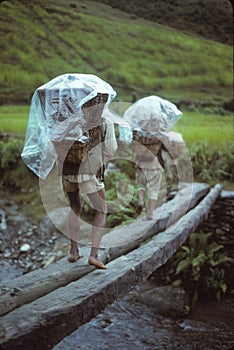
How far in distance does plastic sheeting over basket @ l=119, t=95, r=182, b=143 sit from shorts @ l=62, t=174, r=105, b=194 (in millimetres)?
1161

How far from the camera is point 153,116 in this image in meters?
3.97

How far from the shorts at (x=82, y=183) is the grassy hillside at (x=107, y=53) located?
1.38 meters

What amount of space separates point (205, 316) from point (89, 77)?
319 cm

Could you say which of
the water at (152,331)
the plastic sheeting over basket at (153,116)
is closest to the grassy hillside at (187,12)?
the plastic sheeting over basket at (153,116)

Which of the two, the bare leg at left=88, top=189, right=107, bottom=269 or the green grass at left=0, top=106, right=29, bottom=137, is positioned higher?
the green grass at left=0, top=106, right=29, bottom=137

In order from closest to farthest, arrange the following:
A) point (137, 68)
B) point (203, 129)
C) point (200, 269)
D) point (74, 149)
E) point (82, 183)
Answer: point (74, 149), point (82, 183), point (200, 269), point (203, 129), point (137, 68)

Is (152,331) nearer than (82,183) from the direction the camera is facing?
No

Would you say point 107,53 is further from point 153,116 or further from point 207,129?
point 153,116

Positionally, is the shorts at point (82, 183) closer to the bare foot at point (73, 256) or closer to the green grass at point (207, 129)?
the bare foot at point (73, 256)

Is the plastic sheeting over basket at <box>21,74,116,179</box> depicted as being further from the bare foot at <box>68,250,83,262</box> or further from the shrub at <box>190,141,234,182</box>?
the shrub at <box>190,141,234,182</box>

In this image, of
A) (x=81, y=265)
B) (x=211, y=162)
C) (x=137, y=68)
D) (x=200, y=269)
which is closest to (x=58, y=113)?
(x=81, y=265)

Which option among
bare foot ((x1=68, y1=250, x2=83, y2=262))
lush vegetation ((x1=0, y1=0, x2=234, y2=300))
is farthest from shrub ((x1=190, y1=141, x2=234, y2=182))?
bare foot ((x1=68, y1=250, x2=83, y2=262))

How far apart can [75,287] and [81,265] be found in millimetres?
461

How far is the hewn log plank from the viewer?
2.62 metres
